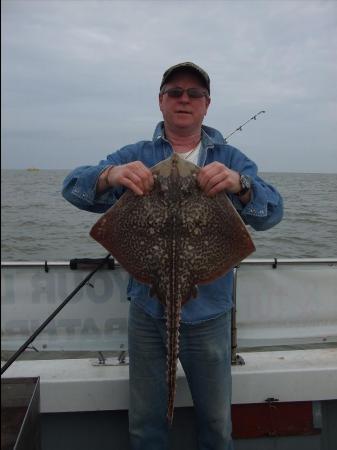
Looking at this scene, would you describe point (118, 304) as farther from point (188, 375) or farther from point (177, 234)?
point (177, 234)

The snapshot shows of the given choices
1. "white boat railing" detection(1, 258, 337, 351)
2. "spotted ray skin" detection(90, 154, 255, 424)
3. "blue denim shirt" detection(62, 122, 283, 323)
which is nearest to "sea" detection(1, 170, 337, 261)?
"white boat railing" detection(1, 258, 337, 351)

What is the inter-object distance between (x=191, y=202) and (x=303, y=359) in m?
2.22

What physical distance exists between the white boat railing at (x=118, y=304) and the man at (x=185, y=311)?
83 cm

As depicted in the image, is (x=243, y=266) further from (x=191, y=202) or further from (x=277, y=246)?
(x=277, y=246)

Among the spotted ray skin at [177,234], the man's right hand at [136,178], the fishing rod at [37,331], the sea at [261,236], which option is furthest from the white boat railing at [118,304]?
the sea at [261,236]

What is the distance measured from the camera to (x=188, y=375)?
2.93 m

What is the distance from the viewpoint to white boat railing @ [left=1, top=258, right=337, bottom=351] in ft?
12.1

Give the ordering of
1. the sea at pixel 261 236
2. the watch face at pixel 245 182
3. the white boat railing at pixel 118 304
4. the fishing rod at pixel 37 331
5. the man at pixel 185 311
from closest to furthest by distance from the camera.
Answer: the fishing rod at pixel 37 331 < the watch face at pixel 245 182 < the man at pixel 185 311 < the white boat railing at pixel 118 304 < the sea at pixel 261 236

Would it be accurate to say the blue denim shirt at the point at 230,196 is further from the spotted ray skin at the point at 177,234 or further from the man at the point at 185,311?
the spotted ray skin at the point at 177,234

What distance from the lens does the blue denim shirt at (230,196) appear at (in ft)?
8.70

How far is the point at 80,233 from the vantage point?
39.3 ft

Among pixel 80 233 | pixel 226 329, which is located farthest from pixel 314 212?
pixel 226 329

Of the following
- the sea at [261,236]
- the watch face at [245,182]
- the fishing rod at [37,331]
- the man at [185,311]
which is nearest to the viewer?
the fishing rod at [37,331]

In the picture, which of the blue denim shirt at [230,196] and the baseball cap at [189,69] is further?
the baseball cap at [189,69]
